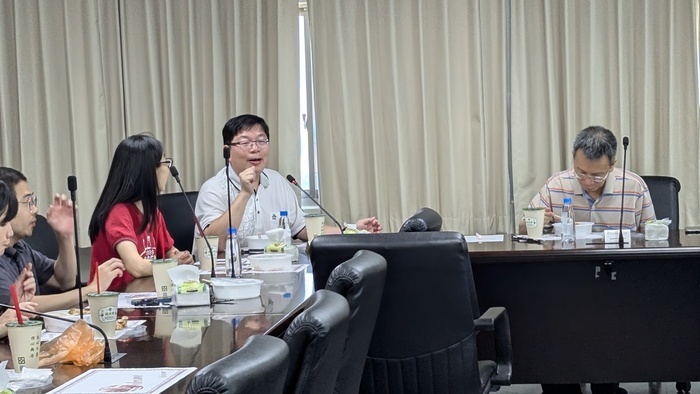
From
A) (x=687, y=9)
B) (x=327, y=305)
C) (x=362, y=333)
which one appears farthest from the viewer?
(x=687, y=9)

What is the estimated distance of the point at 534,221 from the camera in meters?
3.80

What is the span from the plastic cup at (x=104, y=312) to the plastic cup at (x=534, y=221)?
2104 mm

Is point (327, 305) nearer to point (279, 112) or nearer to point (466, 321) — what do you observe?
point (466, 321)

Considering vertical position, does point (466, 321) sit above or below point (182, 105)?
below

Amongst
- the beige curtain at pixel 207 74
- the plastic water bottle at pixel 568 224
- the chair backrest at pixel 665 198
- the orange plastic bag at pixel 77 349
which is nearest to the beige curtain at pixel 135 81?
the beige curtain at pixel 207 74

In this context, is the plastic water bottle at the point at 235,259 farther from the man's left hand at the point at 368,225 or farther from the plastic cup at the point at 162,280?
the man's left hand at the point at 368,225

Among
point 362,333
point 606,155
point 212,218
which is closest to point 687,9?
point 606,155

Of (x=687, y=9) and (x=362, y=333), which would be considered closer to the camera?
(x=362, y=333)

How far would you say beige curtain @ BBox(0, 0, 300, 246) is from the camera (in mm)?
4855

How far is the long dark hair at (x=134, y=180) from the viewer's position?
11.5 ft

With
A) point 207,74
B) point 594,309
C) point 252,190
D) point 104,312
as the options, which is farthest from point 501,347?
point 207,74

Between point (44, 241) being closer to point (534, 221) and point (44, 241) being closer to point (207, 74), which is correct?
point (207, 74)

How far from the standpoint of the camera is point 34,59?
4.90 m

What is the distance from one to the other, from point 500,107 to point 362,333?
9.43 ft
